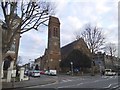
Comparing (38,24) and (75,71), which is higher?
(38,24)

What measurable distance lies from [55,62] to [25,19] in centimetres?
7042

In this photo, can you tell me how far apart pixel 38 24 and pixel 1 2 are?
5183 millimetres

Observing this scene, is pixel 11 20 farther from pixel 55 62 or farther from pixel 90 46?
pixel 55 62

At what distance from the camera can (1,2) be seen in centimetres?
2488

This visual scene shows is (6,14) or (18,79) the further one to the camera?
(18,79)

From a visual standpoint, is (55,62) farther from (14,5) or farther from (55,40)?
(14,5)

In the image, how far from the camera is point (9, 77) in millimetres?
37531

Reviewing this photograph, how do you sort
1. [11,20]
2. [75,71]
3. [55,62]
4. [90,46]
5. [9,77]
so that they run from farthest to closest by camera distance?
[55,62], [75,71], [90,46], [9,77], [11,20]

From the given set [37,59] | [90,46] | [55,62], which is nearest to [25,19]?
[90,46]

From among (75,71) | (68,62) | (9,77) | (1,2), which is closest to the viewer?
(1,2)

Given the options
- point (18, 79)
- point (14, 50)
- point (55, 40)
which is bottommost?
point (18, 79)

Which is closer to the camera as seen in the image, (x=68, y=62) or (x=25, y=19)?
(x=25, y=19)

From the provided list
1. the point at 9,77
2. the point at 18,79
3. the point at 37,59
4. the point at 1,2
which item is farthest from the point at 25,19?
the point at 37,59

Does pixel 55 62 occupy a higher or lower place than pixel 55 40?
lower
